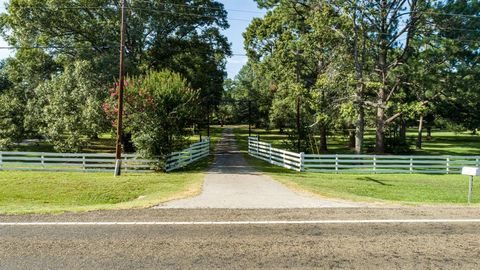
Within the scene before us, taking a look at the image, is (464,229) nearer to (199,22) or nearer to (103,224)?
(103,224)

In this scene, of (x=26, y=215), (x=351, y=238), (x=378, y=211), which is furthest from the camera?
(x=378, y=211)

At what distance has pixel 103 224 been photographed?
7652mm

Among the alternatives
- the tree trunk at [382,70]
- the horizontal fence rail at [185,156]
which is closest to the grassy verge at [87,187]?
the horizontal fence rail at [185,156]

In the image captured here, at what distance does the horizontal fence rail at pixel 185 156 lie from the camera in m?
20.3

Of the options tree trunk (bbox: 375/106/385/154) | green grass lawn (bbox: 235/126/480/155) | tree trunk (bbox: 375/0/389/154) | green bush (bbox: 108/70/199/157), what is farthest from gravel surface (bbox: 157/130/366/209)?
green grass lawn (bbox: 235/126/480/155)

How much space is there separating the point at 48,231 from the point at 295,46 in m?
23.9

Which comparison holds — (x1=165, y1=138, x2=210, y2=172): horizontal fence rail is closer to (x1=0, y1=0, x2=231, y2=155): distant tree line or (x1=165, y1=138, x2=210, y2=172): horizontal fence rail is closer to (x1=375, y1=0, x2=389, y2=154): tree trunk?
(x1=0, y1=0, x2=231, y2=155): distant tree line

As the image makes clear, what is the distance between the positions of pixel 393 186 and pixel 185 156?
40.4 ft

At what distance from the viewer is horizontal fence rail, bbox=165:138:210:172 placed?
66.5 feet

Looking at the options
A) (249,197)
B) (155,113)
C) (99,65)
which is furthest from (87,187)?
(99,65)

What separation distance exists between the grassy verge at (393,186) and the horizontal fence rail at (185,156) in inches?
233

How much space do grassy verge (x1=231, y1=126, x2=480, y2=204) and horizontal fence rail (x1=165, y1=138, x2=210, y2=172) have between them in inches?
233

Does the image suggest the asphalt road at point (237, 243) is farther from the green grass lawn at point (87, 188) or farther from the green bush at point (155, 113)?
the green bush at point (155, 113)

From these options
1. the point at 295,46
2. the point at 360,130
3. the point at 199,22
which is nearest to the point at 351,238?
the point at 360,130
